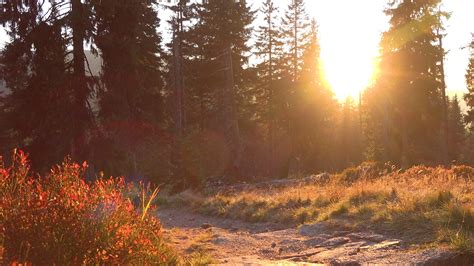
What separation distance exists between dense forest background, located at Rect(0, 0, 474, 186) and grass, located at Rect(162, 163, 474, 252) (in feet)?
17.5

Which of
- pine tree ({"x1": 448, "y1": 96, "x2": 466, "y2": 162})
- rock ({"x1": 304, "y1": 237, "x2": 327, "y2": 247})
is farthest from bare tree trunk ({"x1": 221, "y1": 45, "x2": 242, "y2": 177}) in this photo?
pine tree ({"x1": 448, "y1": 96, "x2": 466, "y2": 162})

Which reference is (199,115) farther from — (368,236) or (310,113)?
(368,236)

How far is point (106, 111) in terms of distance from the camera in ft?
50.6

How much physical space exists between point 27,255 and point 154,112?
24.4 metres

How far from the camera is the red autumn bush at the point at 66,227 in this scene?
12.2 feet

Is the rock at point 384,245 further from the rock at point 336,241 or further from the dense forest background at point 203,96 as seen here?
the dense forest background at point 203,96

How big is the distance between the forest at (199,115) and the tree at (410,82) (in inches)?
3.8

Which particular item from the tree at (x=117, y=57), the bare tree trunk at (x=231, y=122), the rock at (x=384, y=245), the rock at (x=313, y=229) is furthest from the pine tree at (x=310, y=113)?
the rock at (x=384, y=245)

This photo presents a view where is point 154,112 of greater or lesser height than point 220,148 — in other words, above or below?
above

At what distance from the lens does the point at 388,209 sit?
8133 mm

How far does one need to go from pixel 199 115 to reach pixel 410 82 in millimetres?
17953

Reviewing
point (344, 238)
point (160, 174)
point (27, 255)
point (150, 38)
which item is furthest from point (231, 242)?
point (150, 38)

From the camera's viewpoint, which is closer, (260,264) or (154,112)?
(260,264)

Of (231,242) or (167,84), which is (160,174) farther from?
(231,242)
